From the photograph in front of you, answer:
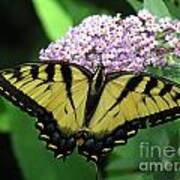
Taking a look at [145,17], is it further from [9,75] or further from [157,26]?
[9,75]

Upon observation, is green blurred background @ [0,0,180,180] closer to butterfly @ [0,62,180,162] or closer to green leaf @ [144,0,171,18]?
green leaf @ [144,0,171,18]

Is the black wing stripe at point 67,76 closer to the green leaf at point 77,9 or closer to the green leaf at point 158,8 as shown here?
the green leaf at point 158,8

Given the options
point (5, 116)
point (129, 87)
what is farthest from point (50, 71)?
point (5, 116)

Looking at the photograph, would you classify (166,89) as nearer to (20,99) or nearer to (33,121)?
(20,99)

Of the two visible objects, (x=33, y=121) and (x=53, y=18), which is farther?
(x=53, y=18)

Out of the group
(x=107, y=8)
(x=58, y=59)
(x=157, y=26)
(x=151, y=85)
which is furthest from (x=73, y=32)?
(x=107, y=8)

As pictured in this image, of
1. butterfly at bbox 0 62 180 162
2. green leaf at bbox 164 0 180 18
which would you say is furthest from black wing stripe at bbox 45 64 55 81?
green leaf at bbox 164 0 180 18
